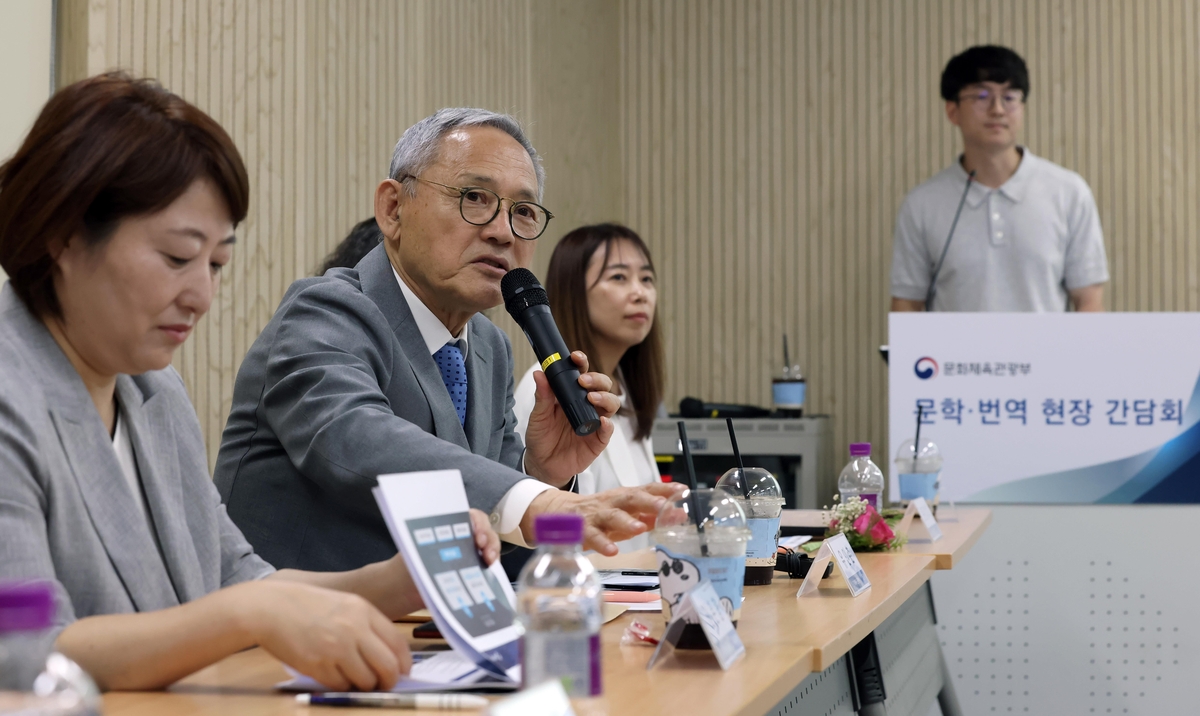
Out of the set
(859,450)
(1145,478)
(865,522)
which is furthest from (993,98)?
(865,522)

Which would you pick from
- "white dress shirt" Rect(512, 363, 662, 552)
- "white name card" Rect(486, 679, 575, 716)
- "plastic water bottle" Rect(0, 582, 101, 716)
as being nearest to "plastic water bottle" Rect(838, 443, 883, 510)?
"white dress shirt" Rect(512, 363, 662, 552)

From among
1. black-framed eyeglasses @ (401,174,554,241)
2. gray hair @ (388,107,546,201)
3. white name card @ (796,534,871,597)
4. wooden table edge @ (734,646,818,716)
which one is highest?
gray hair @ (388,107,546,201)

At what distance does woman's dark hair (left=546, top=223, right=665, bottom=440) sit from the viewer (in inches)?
130

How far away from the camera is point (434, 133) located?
6.39 feet

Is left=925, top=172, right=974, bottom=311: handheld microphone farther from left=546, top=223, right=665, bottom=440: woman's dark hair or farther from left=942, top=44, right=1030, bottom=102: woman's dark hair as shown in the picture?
left=546, top=223, right=665, bottom=440: woman's dark hair

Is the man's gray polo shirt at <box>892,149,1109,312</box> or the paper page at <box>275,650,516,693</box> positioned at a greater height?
the man's gray polo shirt at <box>892,149,1109,312</box>

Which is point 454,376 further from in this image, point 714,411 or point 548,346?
point 714,411

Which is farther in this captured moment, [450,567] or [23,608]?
[450,567]

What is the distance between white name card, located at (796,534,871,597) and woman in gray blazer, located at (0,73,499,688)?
70 cm

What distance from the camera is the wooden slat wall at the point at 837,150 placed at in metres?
5.75

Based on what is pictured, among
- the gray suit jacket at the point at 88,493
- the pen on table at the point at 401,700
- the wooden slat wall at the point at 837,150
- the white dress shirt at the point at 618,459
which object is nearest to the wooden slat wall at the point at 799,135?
the wooden slat wall at the point at 837,150

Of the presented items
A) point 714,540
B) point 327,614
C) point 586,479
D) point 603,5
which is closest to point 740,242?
point 603,5

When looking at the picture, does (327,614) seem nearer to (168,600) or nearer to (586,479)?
(168,600)

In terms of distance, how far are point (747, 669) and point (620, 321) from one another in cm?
210
